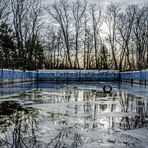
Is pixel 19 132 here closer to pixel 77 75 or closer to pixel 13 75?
pixel 13 75

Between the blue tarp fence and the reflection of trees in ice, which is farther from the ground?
the blue tarp fence

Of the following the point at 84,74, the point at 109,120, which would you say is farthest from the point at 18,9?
the point at 109,120

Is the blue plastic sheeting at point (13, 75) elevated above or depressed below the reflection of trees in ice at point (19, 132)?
above

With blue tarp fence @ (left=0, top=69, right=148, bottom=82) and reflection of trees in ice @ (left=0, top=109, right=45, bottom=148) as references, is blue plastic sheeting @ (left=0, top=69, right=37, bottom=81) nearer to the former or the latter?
blue tarp fence @ (left=0, top=69, right=148, bottom=82)

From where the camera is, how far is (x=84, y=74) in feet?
193

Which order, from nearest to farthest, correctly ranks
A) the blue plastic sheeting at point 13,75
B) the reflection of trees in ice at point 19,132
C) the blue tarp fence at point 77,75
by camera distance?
the reflection of trees in ice at point 19,132, the blue plastic sheeting at point 13,75, the blue tarp fence at point 77,75

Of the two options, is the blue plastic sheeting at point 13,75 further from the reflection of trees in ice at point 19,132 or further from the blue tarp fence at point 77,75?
the reflection of trees in ice at point 19,132

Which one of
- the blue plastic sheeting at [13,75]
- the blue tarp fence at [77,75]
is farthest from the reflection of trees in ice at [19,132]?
the blue tarp fence at [77,75]

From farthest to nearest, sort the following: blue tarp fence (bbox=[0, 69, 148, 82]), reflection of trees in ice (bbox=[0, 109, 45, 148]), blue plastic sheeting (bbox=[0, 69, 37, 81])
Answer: blue tarp fence (bbox=[0, 69, 148, 82])
blue plastic sheeting (bbox=[0, 69, 37, 81])
reflection of trees in ice (bbox=[0, 109, 45, 148])

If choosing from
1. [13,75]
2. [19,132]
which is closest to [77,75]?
[13,75]

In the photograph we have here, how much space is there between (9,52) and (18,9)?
7.84 metres

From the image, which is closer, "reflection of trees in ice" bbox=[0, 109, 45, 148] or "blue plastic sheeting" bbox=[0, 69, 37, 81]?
"reflection of trees in ice" bbox=[0, 109, 45, 148]

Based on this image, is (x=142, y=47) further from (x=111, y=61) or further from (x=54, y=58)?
(x=54, y=58)

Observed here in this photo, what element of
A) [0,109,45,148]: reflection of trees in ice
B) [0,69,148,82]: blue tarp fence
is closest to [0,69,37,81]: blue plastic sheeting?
[0,69,148,82]: blue tarp fence
